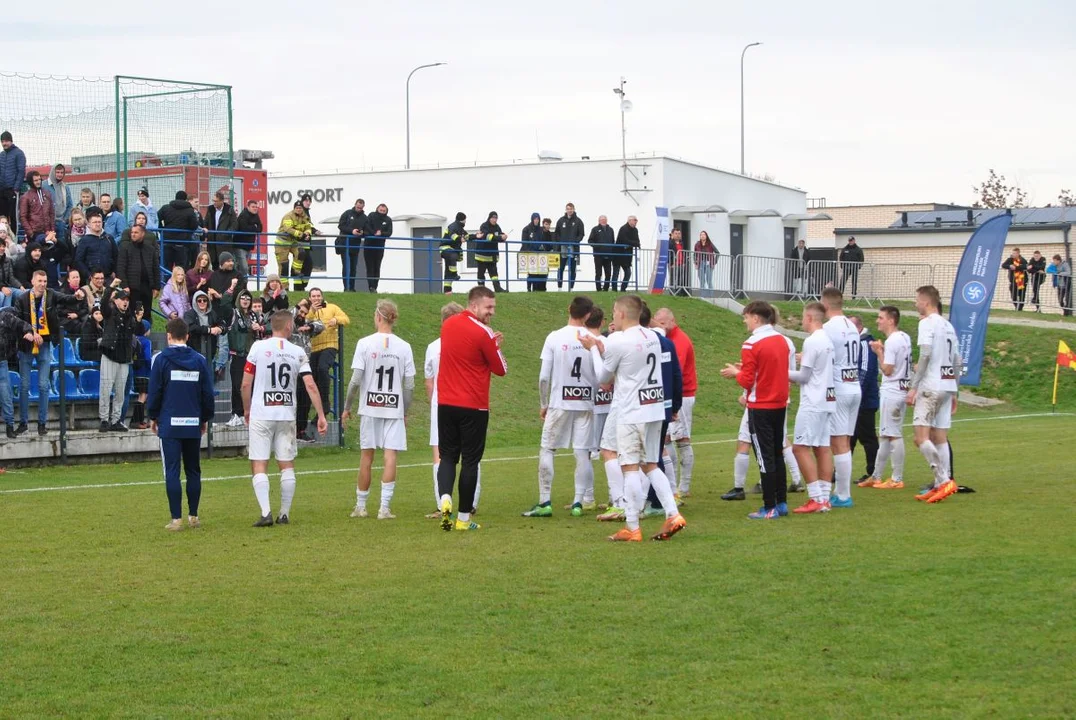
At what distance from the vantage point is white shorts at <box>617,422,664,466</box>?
10211 mm

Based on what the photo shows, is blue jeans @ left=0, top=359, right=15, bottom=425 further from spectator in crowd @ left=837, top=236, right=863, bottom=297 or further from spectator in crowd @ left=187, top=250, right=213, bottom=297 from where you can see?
spectator in crowd @ left=837, top=236, right=863, bottom=297

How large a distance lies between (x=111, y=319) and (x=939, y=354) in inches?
430

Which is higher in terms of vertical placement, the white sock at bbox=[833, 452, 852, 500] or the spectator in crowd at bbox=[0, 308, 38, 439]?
the spectator in crowd at bbox=[0, 308, 38, 439]

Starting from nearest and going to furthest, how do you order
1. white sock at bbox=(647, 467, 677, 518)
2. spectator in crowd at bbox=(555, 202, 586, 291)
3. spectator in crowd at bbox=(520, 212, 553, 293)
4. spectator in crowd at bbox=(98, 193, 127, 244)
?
1. white sock at bbox=(647, 467, 677, 518)
2. spectator in crowd at bbox=(98, 193, 127, 244)
3. spectator in crowd at bbox=(520, 212, 553, 293)
4. spectator in crowd at bbox=(555, 202, 586, 291)

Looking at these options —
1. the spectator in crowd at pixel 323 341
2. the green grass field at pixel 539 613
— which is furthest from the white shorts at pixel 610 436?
the spectator in crowd at pixel 323 341

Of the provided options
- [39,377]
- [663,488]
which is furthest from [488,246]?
[663,488]

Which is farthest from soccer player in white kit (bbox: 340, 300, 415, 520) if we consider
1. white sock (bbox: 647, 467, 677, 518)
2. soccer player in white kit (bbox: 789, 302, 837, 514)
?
soccer player in white kit (bbox: 789, 302, 837, 514)

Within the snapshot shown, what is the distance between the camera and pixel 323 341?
1953 cm

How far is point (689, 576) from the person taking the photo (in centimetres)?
877

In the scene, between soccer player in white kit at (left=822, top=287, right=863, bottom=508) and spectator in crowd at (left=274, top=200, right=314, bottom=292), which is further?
spectator in crowd at (left=274, top=200, right=314, bottom=292)

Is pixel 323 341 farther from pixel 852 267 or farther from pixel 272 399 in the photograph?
pixel 852 267

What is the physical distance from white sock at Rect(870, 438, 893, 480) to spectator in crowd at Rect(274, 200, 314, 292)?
14.5 meters

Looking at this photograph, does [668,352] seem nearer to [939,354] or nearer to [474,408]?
[474,408]

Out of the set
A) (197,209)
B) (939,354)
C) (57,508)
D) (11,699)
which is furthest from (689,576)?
(197,209)
